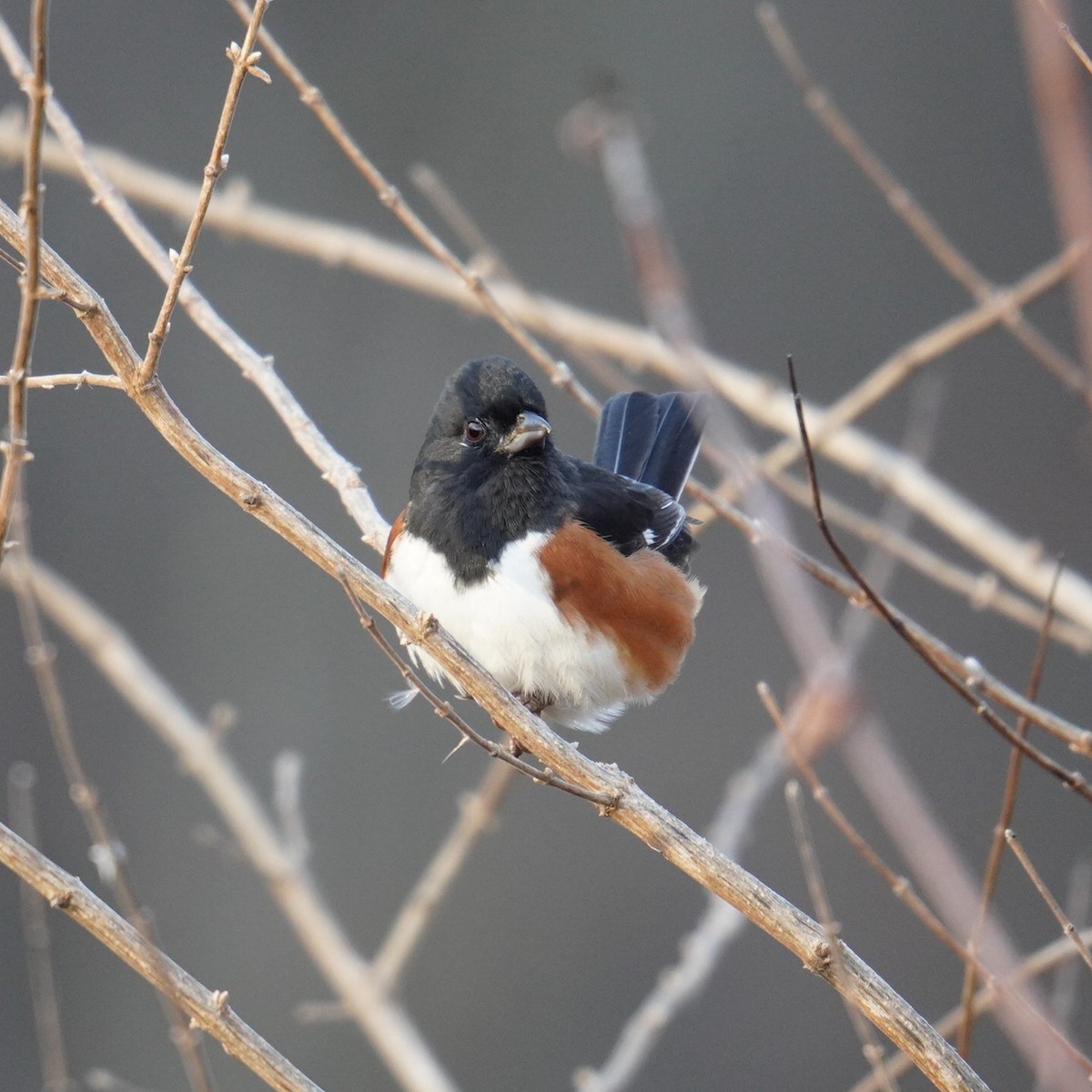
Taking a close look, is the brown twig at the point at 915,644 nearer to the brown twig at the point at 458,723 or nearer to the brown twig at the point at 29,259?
the brown twig at the point at 458,723

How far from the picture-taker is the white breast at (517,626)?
2.24 m

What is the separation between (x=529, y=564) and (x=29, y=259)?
1294 millimetres

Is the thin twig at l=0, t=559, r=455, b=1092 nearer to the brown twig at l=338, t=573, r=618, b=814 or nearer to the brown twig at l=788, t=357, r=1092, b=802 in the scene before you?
the brown twig at l=338, t=573, r=618, b=814

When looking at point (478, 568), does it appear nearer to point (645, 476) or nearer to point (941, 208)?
point (645, 476)

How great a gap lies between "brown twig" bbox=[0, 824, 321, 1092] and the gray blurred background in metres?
2.80

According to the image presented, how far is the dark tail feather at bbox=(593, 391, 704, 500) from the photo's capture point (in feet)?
9.75

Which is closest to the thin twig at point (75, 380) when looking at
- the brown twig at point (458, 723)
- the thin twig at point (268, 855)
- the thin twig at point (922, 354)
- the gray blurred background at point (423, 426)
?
the brown twig at point (458, 723)

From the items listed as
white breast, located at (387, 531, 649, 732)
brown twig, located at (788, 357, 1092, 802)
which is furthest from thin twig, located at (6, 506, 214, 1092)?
white breast, located at (387, 531, 649, 732)

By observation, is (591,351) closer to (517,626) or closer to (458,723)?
(517,626)

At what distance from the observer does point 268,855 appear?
100 inches

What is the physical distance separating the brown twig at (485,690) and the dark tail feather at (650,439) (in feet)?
4.98

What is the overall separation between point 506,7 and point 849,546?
2.36 meters

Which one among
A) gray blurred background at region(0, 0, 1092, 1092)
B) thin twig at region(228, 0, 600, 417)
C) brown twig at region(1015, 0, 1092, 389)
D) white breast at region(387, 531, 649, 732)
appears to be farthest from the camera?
gray blurred background at region(0, 0, 1092, 1092)

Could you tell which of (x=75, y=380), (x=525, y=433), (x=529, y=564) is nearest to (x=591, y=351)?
(x=525, y=433)
